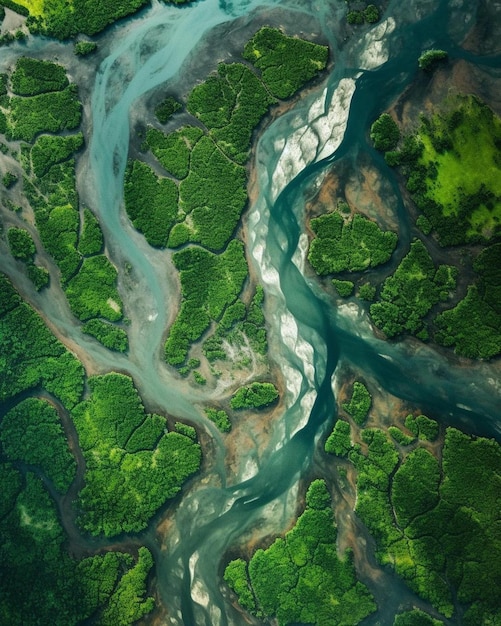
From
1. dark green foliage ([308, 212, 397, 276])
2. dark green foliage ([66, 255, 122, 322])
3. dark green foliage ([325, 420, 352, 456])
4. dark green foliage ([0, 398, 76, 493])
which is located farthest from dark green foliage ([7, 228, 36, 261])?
dark green foliage ([325, 420, 352, 456])

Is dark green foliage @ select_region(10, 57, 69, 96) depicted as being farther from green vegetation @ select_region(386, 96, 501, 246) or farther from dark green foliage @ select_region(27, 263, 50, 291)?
green vegetation @ select_region(386, 96, 501, 246)

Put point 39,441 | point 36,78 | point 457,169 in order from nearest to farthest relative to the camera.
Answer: point 457,169
point 39,441
point 36,78

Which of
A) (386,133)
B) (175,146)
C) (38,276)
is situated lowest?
(38,276)

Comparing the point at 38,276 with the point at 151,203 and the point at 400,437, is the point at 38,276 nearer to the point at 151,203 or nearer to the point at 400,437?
the point at 151,203

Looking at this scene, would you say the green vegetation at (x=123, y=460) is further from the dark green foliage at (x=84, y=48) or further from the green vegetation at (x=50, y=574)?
the dark green foliage at (x=84, y=48)

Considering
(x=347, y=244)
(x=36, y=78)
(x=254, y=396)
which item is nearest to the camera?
(x=347, y=244)

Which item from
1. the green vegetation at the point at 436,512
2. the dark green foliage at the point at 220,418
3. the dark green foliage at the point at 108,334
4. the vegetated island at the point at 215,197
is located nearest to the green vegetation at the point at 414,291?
the green vegetation at the point at 436,512

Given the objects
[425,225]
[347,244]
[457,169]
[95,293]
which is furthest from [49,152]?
[457,169]

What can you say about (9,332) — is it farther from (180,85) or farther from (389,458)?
(389,458)
